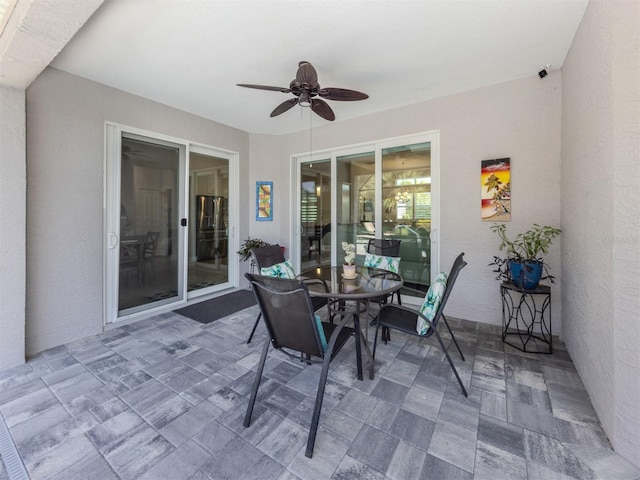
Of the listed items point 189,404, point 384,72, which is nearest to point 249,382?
point 189,404

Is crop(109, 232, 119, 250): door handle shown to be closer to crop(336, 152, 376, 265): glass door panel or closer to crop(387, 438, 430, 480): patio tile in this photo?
crop(336, 152, 376, 265): glass door panel

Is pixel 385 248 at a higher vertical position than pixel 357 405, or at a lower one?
higher

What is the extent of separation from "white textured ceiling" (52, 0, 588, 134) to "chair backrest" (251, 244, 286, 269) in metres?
1.86

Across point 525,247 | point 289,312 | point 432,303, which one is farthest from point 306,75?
point 525,247

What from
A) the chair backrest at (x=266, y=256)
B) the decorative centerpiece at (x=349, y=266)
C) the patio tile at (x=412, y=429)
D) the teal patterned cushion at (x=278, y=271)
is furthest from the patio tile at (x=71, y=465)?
the decorative centerpiece at (x=349, y=266)

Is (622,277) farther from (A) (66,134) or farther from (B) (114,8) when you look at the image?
(A) (66,134)

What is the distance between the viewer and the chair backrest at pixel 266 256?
3047 mm

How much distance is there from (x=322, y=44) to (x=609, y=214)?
2383mm

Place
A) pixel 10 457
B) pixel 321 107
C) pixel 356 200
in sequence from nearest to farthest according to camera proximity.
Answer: pixel 10 457 → pixel 321 107 → pixel 356 200

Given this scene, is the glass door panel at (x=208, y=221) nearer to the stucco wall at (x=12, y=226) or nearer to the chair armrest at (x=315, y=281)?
the stucco wall at (x=12, y=226)

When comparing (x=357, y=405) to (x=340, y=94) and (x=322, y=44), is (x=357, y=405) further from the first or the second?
(x=322, y=44)

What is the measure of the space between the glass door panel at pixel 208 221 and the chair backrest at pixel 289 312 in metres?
2.87

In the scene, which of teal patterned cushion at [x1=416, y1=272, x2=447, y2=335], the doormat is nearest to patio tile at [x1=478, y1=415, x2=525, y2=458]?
teal patterned cushion at [x1=416, y1=272, x2=447, y2=335]

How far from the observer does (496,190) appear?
3115 millimetres
